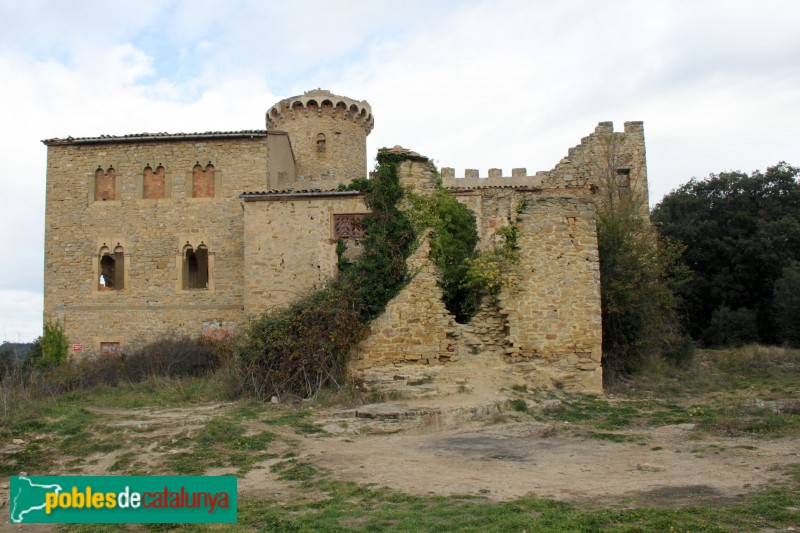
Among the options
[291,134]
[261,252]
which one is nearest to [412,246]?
[261,252]

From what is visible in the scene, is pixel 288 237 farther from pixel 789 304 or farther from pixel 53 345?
pixel 789 304

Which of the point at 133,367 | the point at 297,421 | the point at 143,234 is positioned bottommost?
the point at 297,421

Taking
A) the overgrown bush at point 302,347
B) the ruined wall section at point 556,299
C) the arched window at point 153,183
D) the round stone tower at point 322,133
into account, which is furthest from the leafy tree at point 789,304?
the arched window at point 153,183

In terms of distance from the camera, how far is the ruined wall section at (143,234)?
22.4 metres

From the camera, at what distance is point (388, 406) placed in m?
12.1

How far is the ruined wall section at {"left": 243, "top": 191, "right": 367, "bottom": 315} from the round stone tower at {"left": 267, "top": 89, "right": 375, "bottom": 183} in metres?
9.00

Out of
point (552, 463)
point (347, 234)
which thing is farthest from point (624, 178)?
point (552, 463)

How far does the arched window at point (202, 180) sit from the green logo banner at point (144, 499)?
17402 mm

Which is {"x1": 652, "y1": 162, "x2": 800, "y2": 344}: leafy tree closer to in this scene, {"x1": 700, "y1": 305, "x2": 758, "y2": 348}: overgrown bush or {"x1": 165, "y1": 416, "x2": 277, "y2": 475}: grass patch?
{"x1": 700, "y1": 305, "x2": 758, "y2": 348}: overgrown bush

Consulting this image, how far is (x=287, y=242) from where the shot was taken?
18906mm

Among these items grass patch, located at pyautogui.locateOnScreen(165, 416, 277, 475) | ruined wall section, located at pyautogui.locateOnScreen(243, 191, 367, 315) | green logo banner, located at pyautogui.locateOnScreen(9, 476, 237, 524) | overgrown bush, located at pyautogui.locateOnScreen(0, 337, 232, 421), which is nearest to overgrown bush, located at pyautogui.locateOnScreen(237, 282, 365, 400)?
grass patch, located at pyautogui.locateOnScreen(165, 416, 277, 475)

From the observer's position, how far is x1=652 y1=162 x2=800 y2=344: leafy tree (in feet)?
98.8

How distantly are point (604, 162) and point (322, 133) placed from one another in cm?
1171

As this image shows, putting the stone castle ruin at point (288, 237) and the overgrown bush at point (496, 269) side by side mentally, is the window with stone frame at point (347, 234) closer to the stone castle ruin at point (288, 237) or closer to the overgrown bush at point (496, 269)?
the stone castle ruin at point (288, 237)
